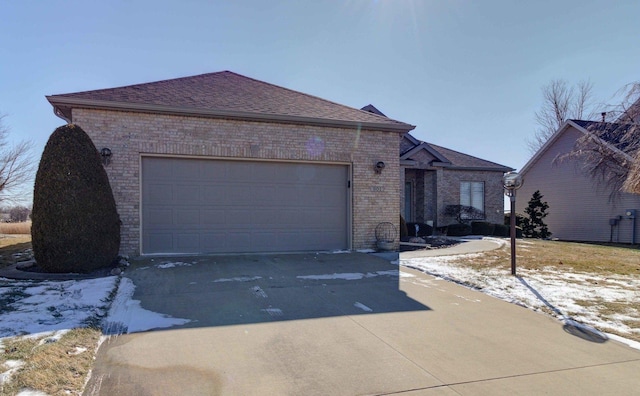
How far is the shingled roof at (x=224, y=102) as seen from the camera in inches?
355

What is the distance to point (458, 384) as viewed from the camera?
3408 millimetres

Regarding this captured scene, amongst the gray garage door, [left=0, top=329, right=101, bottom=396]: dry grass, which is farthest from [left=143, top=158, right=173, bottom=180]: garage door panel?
[left=0, top=329, right=101, bottom=396]: dry grass

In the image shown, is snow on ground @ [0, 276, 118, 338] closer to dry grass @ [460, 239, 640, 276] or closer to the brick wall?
the brick wall

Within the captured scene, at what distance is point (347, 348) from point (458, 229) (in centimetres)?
1478

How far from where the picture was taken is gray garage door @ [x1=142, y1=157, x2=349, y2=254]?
9.41 metres

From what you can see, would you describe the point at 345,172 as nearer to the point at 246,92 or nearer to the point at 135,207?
the point at 246,92

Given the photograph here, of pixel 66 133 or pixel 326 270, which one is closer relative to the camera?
pixel 66 133

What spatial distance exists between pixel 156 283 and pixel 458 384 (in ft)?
16.6

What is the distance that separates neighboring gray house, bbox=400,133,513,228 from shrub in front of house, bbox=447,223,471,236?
0.83 metres

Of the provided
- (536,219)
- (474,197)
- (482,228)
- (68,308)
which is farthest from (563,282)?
(536,219)

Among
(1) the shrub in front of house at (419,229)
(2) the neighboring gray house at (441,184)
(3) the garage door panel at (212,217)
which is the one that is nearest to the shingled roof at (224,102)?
(3) the garage door panel at (212,217)

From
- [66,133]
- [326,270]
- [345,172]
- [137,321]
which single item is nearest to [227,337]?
[137,321]

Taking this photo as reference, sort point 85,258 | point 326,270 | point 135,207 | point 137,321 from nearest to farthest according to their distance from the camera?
point 137,321 < point 85,258 < point 326,270 < point 135,207

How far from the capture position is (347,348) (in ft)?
13.6
